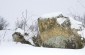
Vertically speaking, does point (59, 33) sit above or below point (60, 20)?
below

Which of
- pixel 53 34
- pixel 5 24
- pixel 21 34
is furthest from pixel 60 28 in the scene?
pixel 5 24

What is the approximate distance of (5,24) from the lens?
3916 centimetres

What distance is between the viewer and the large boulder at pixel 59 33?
736cm

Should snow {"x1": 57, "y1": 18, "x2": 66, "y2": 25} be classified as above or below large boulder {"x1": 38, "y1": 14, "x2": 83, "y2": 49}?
above

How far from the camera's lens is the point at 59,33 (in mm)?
7598

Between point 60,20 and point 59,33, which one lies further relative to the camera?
point 60,20

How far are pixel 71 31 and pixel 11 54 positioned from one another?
3.26m

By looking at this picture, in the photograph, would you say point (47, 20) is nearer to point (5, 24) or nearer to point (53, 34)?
point (53, 34)

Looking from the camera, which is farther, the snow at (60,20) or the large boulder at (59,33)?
the snow at (60,20)

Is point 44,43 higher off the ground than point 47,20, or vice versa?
point 47,20

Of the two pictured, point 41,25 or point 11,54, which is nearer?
point 11,54

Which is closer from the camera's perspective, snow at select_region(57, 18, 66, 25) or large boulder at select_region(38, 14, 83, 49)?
large boulder at select_region(38, 14, 83, 49)

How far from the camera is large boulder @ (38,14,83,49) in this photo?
7.36 meters

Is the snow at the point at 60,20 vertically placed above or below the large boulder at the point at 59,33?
above
